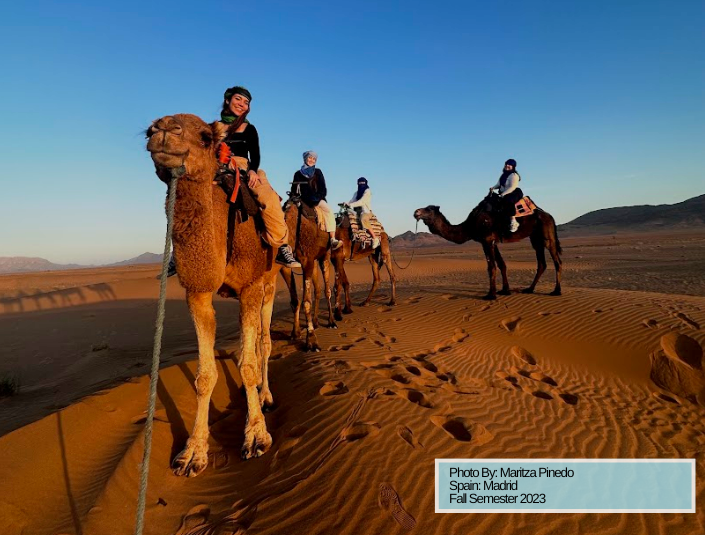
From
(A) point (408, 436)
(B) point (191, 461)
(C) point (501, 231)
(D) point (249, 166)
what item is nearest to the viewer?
(B) point (191, 461)

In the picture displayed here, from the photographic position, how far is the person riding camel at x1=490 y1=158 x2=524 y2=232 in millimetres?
10695

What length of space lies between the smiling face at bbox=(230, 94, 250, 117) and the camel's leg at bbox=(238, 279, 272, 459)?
1.83 metres

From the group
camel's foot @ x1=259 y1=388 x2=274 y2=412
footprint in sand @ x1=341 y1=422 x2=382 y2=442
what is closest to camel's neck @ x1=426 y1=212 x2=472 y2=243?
camel's foot @ x1=259 y1=388 x2=274 y2=412

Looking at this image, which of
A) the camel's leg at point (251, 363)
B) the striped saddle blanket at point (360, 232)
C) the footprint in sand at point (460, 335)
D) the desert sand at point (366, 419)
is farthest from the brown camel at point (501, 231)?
the camel's leg at point (251, 363)

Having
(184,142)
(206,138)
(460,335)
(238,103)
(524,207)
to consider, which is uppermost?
(238,103)

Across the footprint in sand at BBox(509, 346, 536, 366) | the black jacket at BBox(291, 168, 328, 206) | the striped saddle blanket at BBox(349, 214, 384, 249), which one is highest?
the black jacket at BBox(291, 168, 328, 206)

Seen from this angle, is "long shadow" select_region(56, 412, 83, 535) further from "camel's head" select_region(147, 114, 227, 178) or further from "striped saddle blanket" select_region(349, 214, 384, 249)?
"striped saddle blanket" select_region(349, 214, 384, 249)

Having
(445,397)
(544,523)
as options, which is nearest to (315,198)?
(445,397)

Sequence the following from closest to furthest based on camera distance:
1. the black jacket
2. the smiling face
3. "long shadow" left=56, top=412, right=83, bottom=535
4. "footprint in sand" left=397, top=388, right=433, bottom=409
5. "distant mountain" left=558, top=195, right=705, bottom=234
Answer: "long shadow" left=56, top=412, right=83, bottom=535, the smiling face, "footprint in sand" left=397, top=388, right=433, bottom=409, the black jacket, "distant mountain" left=558, top=195, right=705, bottom=234

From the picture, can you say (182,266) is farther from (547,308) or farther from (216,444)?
(547,308)

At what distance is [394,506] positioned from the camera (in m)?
2.63

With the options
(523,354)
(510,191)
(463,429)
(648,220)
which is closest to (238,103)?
(463,429)

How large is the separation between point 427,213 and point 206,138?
9.81m

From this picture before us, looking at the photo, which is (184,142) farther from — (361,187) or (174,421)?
(361,187)
